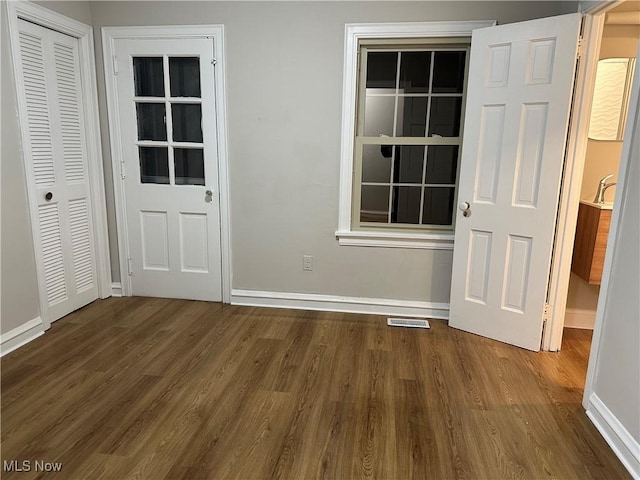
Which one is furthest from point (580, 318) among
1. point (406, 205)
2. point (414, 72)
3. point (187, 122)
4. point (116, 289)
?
point (116, 289)

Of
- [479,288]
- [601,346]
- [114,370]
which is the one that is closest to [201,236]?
[114,370]

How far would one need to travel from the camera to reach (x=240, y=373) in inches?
101

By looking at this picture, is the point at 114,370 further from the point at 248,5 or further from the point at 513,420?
the point at 248,5

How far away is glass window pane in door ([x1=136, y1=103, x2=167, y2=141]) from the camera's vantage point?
3490 mm

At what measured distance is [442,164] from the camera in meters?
3.33

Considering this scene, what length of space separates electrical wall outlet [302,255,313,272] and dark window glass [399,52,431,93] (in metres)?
1.48

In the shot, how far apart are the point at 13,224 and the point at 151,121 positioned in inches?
50.8

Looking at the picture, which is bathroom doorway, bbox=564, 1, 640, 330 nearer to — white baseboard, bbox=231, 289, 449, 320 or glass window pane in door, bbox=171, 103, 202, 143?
white baseboard, bbox=231, 289, 449, 320

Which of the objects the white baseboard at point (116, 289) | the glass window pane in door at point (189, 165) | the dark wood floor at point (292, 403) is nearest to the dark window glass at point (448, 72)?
the dark wood floor at point (292, 403)

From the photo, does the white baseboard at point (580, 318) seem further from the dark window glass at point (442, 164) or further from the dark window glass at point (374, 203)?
the dark window glass at point (374, 203)

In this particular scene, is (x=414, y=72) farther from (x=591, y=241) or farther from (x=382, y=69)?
(x=591, y=241)

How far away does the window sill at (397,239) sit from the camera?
3312mm

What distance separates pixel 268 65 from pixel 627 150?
2.39 metres

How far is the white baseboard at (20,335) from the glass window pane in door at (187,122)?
5.59ft
